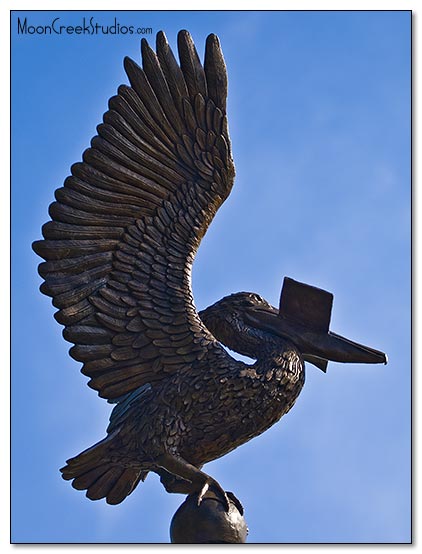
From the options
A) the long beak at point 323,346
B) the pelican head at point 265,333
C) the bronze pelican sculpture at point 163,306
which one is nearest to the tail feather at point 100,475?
the bronze pelican sculpture at point 163,306

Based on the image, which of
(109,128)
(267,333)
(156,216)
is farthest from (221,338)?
(109,128)

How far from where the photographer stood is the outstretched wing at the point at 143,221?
8.41 metres

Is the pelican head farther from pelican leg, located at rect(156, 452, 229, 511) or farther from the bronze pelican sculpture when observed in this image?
pelican leg, located at rect(156, 452, 229, 511)

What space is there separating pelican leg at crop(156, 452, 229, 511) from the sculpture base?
0.05m

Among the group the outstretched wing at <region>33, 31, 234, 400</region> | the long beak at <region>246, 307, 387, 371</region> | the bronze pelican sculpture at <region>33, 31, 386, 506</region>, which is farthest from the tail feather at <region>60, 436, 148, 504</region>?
the long beak at <region>246, 307, 387, 371</region>

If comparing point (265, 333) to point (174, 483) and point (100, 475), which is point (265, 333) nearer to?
point (174, 483)

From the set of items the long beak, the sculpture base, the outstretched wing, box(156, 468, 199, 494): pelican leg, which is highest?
the outstretched wing

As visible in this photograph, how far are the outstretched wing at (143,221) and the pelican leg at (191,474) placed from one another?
51cm

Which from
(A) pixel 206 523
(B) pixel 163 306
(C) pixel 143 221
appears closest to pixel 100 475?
(A) pixel 206 523

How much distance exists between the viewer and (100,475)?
8.39 m

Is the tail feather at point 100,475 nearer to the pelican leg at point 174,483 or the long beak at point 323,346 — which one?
the pelican leg at point 174,483

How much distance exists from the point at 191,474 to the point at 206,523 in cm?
32

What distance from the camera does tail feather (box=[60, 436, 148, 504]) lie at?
832cm

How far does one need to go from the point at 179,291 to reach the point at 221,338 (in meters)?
0.54
